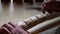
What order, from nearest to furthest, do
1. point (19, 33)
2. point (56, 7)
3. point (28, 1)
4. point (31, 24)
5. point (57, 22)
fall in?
point (19, 33) → point (57, 22) → point (31, 24) → point (56, 7) → point (28, 1)

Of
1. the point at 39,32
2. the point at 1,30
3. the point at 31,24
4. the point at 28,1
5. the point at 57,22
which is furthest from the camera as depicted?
the point at 28,1

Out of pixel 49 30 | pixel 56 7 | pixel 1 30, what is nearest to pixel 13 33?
pixel 1 30

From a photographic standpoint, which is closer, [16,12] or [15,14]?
[15,14]

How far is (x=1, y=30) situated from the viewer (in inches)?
44.8

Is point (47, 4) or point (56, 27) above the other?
point (47, 4)

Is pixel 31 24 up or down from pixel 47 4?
down

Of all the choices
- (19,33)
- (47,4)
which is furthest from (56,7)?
(19,33)

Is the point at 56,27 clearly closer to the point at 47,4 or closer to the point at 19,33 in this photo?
the point at 19,33

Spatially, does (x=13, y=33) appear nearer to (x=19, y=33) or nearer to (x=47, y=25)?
(x=19, y=33)

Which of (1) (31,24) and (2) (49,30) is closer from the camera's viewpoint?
(2) (49,30)

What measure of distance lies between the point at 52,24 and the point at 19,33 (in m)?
0.54

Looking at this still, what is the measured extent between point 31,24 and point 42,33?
1.33ft

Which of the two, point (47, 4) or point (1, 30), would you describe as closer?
point (1, 30)

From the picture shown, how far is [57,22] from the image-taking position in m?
1.76
